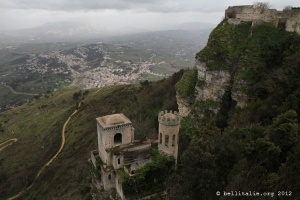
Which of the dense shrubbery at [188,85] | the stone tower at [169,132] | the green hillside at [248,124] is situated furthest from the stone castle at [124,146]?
the dense shrubbery at [188,85]

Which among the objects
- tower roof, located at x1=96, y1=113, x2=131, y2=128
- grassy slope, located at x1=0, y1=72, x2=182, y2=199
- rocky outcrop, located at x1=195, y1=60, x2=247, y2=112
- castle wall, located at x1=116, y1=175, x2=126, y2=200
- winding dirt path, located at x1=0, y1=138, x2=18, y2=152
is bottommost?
winding dirt path, located at x1=0, y1=138, x2=18, y2=152

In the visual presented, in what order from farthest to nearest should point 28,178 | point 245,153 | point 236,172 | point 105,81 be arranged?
point 105,81 < point 28,178 < point 245,153 < point 236,172

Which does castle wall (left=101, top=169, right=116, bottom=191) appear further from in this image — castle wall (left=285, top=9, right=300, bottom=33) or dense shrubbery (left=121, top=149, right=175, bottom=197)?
castle wall (left=285, top=9, right=300, bottom=33)

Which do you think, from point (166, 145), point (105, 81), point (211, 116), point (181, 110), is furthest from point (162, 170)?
point (105, 81)

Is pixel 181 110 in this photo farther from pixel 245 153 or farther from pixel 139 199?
pixel 245 153

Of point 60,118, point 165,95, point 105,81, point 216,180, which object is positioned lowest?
point 105,81

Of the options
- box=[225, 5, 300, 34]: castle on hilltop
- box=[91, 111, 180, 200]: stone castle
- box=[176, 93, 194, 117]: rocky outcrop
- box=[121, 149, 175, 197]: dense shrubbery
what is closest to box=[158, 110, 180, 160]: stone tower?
box=[91, 111, 180, 200]: stone castle

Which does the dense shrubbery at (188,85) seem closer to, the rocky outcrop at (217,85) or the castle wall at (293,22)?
the rocky outcrop at (217,85)
